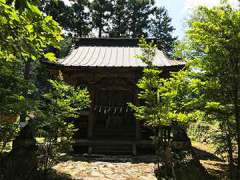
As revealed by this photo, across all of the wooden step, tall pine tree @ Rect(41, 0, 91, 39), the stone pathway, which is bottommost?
the stone pathway

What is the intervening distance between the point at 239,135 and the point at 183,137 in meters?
2.07

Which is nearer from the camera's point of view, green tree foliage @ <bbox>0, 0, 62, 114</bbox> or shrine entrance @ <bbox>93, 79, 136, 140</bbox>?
green tree foliage @ <bbox>0, 0, 62, 114</bbox>

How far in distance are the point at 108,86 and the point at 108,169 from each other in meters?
5.17

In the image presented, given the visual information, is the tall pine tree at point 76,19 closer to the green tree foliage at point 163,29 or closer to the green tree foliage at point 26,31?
the green tree foliage at point 163,29

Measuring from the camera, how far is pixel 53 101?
6109mm

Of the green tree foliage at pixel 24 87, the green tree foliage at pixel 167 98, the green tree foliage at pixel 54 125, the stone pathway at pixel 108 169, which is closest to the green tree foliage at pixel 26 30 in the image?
the green tree foliage at pixel 24 87

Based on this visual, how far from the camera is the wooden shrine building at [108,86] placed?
33.7 feet

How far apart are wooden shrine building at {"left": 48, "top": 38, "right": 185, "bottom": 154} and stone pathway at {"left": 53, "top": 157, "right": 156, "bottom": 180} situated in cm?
140

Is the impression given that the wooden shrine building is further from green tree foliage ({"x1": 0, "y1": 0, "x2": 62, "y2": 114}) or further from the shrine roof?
green tree foliage ({"x1": 0, "y1": 0, "x2": 62, "y2": 114})

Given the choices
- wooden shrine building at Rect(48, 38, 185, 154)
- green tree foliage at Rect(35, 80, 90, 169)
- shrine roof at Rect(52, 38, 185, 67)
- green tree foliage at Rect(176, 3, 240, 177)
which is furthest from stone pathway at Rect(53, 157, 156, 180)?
shrine roof at Rect(52, 38, 185, 67)

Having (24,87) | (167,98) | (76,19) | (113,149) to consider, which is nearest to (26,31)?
(24,87)

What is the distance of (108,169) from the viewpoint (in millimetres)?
7484

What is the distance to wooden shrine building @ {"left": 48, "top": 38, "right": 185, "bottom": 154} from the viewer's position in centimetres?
1027

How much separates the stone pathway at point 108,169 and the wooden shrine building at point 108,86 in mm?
1400
